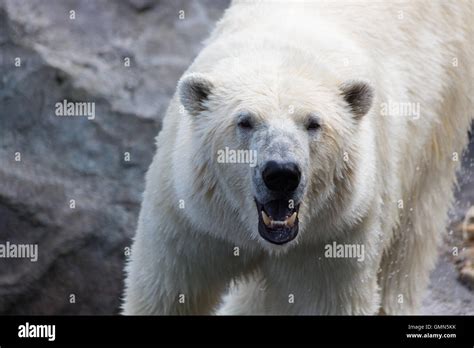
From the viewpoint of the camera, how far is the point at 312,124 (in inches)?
162

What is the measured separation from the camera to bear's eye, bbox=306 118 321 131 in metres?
4.09

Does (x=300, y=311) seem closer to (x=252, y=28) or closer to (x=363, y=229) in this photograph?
(x=363, y=229)

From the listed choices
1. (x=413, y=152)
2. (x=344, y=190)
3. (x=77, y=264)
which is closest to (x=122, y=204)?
(x=77, y=264)

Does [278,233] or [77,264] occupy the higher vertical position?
[77,264]

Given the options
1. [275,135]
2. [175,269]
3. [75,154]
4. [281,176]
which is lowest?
[175,269]

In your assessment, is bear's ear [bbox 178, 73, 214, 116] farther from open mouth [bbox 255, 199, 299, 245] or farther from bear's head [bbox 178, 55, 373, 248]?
open mouth [bbox 255, 199, 299, 245]

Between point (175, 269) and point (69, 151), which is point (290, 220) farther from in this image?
point (69, 151)

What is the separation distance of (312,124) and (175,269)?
93cm

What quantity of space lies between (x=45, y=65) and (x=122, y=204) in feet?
3.30

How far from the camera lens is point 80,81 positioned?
6758mm

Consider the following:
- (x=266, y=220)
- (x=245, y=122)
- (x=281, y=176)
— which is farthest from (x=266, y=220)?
(x=245, y=122)
